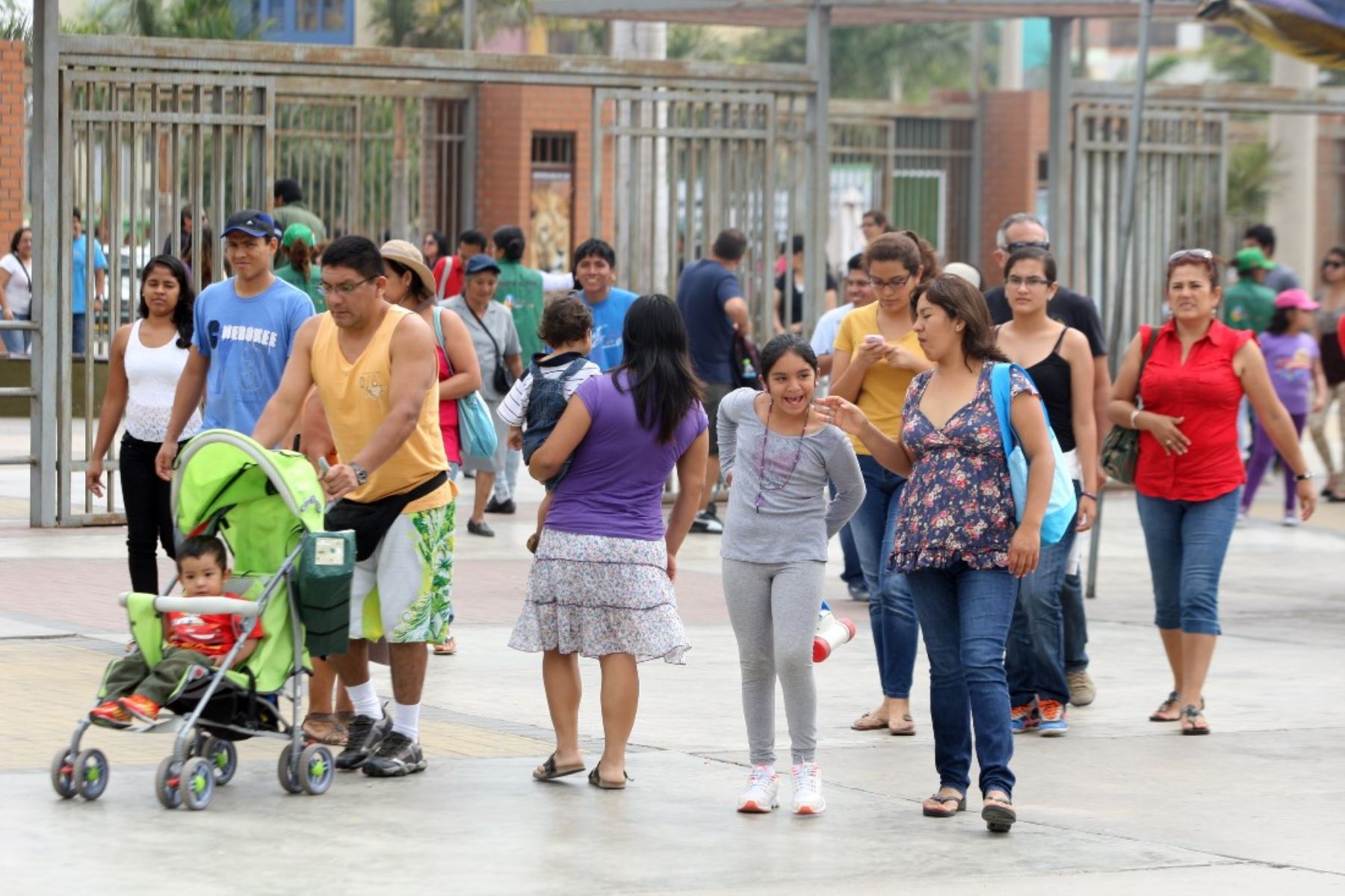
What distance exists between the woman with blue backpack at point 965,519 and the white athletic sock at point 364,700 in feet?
5.95

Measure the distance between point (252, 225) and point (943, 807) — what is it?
352cm

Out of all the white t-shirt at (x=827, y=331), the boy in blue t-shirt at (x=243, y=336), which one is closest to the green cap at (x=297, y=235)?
the white t-shirt at (x=827, y=331)

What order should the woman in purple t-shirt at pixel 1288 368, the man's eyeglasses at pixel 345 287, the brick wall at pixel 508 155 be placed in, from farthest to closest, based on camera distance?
the brick wall at pixel 508 155 → the woman in purple t-shirt at pixel 1288 368 → the man's eyeglasses at pixel 345 287

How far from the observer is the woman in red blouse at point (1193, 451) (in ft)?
30.3

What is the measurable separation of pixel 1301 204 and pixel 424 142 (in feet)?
50.7

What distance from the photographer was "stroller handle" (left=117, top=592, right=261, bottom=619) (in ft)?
23.6

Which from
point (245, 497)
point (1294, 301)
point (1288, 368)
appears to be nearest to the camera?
point (245, 497)

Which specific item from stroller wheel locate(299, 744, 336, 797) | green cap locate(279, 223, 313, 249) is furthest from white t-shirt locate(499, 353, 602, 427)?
green cap locate(279, 223, 313, 249)

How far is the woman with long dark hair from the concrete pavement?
0.58m

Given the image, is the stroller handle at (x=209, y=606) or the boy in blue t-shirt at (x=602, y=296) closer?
the stroller handle at (x=209, y=606)

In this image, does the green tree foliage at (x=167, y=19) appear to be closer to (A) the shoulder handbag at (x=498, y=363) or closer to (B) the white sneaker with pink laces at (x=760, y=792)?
(A) the shoulder handbag at (x=498, y=363)

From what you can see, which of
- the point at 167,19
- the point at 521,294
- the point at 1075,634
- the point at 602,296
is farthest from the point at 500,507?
the point at 167,19

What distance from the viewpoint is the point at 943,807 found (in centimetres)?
740

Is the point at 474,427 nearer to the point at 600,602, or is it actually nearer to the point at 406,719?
the point at 406,719
